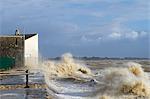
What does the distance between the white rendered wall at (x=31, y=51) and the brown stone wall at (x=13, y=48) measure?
193 centimetres

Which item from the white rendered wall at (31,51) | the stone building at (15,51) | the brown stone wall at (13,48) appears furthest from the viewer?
the white rendered wall at (31,51)

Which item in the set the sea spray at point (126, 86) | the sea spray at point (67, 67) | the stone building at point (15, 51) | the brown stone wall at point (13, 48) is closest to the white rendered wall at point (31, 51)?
the stone building at point (15, 51)

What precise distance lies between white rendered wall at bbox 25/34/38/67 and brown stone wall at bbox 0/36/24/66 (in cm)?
193

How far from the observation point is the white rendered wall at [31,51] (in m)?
47.3

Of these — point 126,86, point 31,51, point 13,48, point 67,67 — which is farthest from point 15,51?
point 126,86

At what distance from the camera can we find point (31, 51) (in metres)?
48.8

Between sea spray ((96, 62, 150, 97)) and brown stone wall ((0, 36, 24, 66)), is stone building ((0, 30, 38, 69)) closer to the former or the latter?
brown stone wall ((0, 36, 24, 66))

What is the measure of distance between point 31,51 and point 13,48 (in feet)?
12.6

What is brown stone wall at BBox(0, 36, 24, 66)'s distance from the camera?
146 ft

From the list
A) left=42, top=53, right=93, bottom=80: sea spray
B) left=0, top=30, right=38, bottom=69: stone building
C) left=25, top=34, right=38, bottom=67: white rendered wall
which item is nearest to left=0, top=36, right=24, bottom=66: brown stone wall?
left=0, top=30, right=38, bottom=69: stone building

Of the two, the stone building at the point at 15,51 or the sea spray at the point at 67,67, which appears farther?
the sea spray at the point at 67,67

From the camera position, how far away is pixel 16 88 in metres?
21.9

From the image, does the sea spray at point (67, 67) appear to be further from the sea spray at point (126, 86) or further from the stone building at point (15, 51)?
the sea spray at point (126, 86)

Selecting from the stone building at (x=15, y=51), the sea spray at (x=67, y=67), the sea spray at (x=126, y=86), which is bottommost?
the sea spray at (x=126, y=86)
